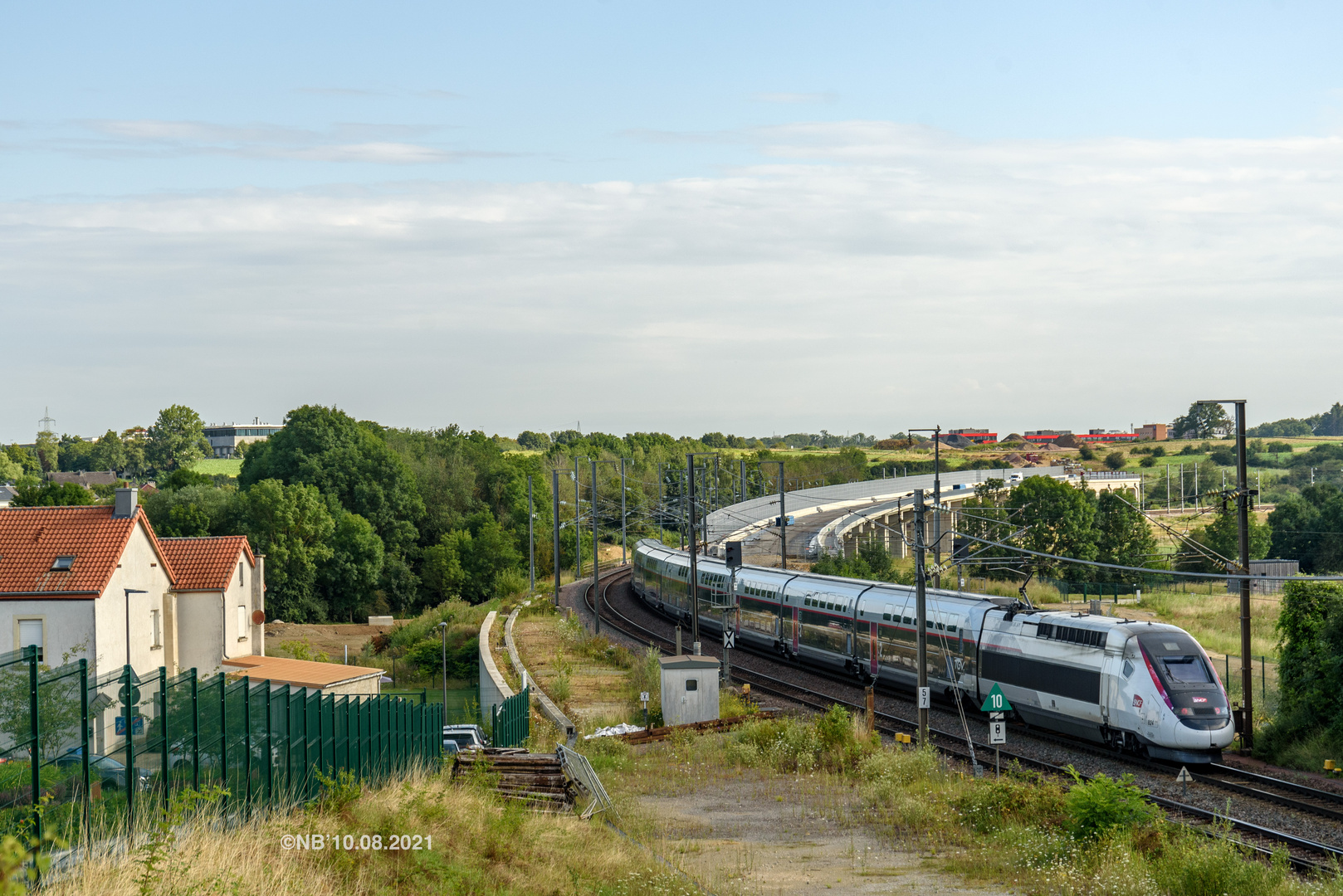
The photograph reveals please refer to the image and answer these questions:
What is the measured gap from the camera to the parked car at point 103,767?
935 cm

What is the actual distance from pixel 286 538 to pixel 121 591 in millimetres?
42174

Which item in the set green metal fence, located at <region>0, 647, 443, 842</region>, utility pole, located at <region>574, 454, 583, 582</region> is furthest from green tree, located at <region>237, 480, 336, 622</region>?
green metal fence, located at <region>0, 647, 443, 842</region>

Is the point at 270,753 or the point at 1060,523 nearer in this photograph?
the point at 270,753

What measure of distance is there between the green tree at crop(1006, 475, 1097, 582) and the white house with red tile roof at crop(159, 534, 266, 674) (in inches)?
2015

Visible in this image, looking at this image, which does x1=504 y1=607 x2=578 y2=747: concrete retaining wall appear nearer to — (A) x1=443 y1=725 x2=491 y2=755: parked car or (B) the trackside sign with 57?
(A) x1=443 y1=725 x2=491 y2=755: parked car

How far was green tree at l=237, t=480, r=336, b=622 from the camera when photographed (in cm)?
8119

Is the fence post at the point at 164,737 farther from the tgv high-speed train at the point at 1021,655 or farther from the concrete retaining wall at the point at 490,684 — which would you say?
the concrete retaining wall at the point at 490,684

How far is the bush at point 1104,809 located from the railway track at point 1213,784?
112cm

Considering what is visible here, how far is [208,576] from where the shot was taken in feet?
155

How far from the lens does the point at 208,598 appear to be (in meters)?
47.0

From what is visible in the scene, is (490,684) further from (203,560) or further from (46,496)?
(46,496)

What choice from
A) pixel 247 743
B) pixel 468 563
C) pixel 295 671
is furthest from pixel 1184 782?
pixel 468 563

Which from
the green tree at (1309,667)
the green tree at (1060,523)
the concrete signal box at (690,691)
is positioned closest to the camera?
the green tree at (1309,667)

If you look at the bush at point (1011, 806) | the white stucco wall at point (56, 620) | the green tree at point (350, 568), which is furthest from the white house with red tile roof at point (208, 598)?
the green tree at point (350, 568)
